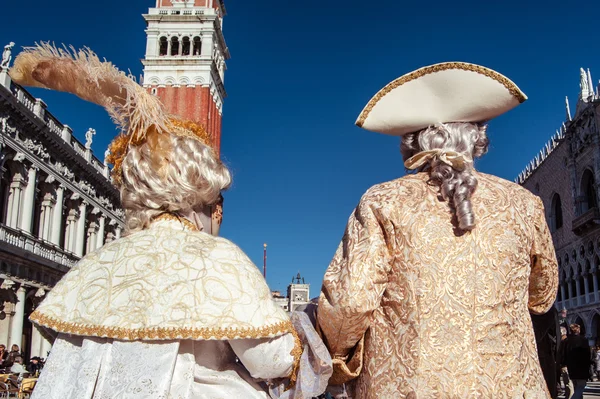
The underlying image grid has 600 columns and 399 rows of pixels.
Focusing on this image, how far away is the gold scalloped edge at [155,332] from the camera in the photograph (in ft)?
5.23

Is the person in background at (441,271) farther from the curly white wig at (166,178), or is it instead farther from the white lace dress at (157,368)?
the curly white wig at (166,178)

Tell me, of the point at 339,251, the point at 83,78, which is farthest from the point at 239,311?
the point at 83,78

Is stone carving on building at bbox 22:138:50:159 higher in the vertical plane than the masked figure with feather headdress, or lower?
higher

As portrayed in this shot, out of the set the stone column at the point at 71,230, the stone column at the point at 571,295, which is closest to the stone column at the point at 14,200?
the stone column at the point at 71,230

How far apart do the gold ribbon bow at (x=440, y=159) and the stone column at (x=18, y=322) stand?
17.0 metres

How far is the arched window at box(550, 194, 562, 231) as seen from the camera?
28234 millimetres

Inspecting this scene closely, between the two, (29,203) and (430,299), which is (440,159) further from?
(29,203)

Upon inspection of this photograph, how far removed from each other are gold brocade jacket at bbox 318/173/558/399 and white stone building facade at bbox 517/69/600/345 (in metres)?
22.5

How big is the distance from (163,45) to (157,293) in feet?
98.0

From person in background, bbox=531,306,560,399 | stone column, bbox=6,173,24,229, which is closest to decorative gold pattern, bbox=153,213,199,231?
person in background, bbox=531,306,560,399

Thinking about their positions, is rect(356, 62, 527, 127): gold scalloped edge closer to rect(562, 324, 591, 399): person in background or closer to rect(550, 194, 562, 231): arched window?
rect(562, 324, 591, 399): person in background

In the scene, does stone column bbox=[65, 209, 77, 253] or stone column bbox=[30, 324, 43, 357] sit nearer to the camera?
stone column bbox=[30, 324, 43, 357]

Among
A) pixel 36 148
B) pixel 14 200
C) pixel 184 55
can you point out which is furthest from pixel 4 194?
pixel 184 55

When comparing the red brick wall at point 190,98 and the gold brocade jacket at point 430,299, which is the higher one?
the red brick wall at point 190,98
